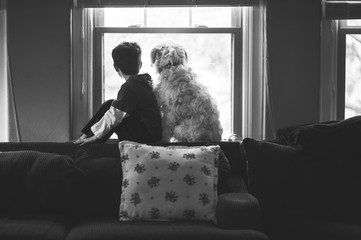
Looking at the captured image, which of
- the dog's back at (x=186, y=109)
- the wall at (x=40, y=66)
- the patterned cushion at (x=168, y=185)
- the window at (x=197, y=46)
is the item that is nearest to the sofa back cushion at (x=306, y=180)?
the patterned cushion at (x=168, y=185)

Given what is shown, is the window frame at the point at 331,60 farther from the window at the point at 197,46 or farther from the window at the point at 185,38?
the window at the point at 185,38

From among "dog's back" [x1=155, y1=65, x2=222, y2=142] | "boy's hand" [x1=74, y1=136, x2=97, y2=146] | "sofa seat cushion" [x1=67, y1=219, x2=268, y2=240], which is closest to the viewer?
"sofa seat cushion" [x1=67, y1=219, x2=268, y2=240]

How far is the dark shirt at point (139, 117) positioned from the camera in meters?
2.78

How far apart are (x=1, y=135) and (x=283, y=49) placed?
2182 mm

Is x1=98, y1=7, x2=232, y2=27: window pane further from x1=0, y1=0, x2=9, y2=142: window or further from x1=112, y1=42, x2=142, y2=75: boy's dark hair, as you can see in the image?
x1=0, y1=0, x2=9, y2=142: window

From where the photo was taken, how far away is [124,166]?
2.32m

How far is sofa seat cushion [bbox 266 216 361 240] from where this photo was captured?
6.82 ft

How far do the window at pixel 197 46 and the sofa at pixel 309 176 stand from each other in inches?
43.5

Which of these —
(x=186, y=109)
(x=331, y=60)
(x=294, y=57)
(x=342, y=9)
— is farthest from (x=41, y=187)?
(x=342, y=9)

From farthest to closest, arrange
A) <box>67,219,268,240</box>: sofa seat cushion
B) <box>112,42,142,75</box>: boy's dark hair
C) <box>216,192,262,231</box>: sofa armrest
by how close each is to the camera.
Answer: <box>112,42,142,75</box>: boy's dark hair, <box>216,192,262,231</box>: sofa armrest, <box>67,219,268,240</box>: sofa seat cushion

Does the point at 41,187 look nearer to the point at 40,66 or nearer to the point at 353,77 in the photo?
the point at 40,66

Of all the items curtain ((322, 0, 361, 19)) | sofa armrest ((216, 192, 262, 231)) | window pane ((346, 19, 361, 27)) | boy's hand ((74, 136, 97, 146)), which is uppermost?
curtain ((322, 0, 361, 19))

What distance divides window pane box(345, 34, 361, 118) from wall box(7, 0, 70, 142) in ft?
6.90

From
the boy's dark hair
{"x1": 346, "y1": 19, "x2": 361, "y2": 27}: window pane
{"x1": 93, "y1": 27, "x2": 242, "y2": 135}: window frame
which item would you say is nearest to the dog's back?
the boy's dark hair
